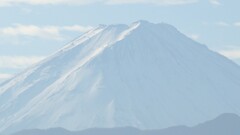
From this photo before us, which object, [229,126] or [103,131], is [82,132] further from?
[229,126]

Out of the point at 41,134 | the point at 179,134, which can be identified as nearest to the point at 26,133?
the point at 41,134

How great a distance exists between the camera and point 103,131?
18912 centimetres

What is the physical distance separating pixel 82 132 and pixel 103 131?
4.23 meters

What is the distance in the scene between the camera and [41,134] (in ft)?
586

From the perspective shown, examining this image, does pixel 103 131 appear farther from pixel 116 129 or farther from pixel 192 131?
pixel 192 131

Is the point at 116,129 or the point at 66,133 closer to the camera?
the point at 66,133

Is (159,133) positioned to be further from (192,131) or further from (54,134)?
(54,134)

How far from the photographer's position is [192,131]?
18425 cm

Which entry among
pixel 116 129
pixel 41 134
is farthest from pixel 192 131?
pixel 41 134

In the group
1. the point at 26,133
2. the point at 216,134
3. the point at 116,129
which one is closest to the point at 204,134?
the point at 216,134

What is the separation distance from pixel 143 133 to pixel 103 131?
909 centimetres

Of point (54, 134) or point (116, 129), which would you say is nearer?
point (54, 134)

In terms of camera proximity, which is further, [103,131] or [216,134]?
[103,131]

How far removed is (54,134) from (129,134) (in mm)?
15206
